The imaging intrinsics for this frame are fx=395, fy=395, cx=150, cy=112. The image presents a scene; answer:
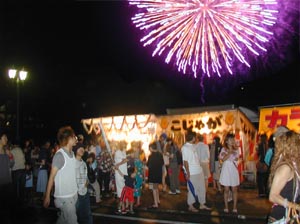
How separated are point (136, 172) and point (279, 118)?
18.3 ft

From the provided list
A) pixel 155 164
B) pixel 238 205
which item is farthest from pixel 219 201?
pixel 155 164

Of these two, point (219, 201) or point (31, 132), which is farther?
point (31, 132)

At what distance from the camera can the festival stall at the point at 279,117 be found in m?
13.0

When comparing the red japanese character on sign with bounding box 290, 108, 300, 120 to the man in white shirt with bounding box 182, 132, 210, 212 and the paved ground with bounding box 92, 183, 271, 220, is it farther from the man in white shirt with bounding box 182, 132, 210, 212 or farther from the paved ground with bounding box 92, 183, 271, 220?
the man in white shirt with bounding box 182, 132, 210, 212

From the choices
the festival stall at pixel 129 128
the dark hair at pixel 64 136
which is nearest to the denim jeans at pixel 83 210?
the dark hair at pixel 64 136

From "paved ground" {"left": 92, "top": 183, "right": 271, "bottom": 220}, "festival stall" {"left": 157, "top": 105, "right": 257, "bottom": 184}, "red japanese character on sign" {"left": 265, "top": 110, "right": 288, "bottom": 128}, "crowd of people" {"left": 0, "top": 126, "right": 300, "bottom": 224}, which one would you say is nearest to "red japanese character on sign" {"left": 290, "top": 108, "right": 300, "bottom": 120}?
"red japanese character on sign" {"left": 265, "top": 110, "right": 288, "bottom": 128}

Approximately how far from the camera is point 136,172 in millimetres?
10875

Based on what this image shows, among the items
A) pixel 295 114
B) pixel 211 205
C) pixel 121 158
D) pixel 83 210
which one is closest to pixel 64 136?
pixel 83 210

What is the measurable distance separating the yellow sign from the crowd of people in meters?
1.55

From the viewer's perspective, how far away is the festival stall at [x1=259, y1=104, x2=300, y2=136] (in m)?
13.0

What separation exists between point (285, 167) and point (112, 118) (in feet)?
46.0

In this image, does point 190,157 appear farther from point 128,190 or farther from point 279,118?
point 279,118

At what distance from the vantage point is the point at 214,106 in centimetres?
1546

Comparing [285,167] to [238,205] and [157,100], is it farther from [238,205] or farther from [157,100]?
[157,100]
